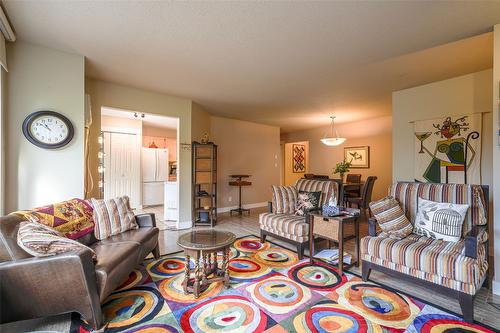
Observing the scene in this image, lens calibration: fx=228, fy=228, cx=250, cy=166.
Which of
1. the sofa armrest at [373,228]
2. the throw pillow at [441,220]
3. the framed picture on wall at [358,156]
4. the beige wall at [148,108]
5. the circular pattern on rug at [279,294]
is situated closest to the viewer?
the circular pattern on rug at [279,294]

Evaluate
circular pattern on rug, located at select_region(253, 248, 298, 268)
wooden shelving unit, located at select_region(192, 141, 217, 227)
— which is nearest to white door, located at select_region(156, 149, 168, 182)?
wooden shelving unit, located at select_region(192, 141, 217, 227)

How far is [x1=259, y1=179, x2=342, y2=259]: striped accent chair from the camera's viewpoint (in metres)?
2.93

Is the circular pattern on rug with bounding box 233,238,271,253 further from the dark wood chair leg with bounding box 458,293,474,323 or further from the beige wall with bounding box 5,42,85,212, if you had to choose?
the beige wall with bounding box 5,42,85,212

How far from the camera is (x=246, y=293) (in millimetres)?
2135

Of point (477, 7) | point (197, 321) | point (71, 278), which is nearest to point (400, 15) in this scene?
point (477, 7)

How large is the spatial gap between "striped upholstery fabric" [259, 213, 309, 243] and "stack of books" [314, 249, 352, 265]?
305 millimetres

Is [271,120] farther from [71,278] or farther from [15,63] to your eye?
[71,278]

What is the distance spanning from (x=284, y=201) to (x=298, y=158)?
5685mm

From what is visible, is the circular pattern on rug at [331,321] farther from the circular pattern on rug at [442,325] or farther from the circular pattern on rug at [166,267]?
the circular pattern on rug at [166,267]

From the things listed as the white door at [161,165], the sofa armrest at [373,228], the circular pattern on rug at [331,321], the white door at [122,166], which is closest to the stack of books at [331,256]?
the sofa armrest at [373,228]

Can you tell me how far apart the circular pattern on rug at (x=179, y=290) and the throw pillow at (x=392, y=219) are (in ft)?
6.06

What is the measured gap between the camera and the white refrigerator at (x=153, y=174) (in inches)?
266

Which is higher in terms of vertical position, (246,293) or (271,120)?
(271,120)

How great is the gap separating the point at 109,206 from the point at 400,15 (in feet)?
11.6
